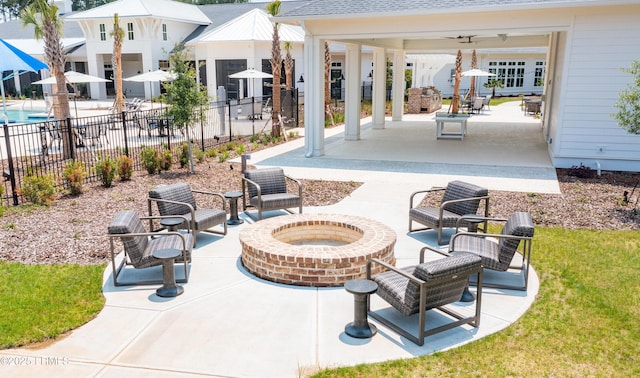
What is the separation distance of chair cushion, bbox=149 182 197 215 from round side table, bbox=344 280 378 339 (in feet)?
11.8

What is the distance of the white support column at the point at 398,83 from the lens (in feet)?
79.0

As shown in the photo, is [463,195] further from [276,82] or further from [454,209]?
[276,82]

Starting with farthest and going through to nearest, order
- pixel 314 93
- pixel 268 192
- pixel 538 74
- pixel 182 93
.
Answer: pixel 538 74 → pixel 314 93 → pixel 182 93 → pixel 268 192

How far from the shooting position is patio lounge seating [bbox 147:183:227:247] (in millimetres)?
7375

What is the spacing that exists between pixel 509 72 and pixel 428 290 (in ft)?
136

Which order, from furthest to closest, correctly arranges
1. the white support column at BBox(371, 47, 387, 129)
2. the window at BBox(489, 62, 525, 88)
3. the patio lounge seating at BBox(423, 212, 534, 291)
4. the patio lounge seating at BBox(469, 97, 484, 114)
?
the window at BBox(489, 62, 525, 88), the patio lounge seating at BBox(469, 97, 484, 114), the white support column at BBox(371, 47, 387, 129), the patio lounge seating at BBox(423, 212, 534, 291)

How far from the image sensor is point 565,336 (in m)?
5.00

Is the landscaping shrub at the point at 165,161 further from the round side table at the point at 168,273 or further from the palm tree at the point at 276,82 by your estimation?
the round side table at the point at 168,273

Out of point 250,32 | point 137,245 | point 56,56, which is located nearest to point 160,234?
point 137,245

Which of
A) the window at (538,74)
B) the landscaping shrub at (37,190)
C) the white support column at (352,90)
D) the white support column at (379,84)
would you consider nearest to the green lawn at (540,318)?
the landscaping shrub at (37,190)

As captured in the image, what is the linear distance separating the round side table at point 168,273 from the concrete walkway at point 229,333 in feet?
0.31

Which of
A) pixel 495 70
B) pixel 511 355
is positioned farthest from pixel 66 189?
pixel 495 70

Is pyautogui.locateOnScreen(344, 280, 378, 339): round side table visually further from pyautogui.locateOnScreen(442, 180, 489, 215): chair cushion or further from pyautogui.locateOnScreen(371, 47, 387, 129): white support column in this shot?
pyautogui.locateOnScreen(371, 47, 387, 129): white support column

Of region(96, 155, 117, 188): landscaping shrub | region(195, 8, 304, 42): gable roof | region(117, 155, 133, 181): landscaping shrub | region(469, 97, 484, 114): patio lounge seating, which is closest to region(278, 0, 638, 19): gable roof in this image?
region(117, 155, 133, 181): landscaping shrub
